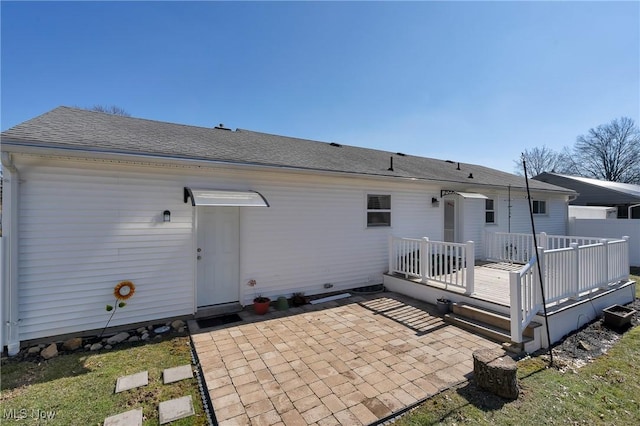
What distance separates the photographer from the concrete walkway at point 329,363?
10.3 feet

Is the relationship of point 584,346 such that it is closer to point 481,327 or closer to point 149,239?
point 481,327

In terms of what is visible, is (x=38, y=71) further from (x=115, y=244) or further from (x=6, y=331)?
(x=6, y=331)

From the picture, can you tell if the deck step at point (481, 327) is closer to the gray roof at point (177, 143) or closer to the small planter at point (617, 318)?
the small planter at point (617, 318)

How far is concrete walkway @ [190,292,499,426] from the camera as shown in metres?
3.15

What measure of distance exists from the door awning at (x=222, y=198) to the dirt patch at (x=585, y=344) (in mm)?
5784

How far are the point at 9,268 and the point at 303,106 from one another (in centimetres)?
1059

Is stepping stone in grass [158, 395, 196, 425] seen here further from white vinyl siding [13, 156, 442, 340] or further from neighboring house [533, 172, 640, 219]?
neighboring house [533, 172, 640, 219]

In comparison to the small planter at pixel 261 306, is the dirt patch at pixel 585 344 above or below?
below

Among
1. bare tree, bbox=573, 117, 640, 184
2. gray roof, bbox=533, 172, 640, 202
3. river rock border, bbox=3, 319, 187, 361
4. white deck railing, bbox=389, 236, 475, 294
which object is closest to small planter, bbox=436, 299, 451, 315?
white deck railing, bbox=389, 236, 475, 294

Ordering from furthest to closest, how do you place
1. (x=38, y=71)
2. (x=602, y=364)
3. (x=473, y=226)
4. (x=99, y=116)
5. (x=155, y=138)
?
(x=473, y=226) → (x=38, y=71) → (x=99, y=116) → (x=155, y=138) → (x=602, y=364)

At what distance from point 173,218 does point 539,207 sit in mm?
15142

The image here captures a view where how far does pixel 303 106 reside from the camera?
12.4 metres

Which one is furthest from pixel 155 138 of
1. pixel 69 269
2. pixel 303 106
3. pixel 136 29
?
pixel 303 106

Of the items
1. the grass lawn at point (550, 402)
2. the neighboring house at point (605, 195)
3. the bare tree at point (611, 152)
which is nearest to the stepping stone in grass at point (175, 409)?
the grass lawn at point (550, 402)
